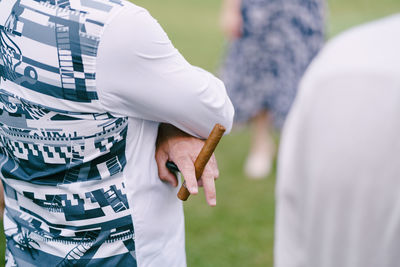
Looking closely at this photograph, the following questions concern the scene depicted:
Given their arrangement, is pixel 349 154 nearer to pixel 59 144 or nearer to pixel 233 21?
pixel 59 144

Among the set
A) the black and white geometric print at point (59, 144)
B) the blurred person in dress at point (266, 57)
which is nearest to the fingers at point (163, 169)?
the black and white geometric print at point (59, 144)

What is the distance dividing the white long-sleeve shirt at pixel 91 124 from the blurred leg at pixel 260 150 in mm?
2615

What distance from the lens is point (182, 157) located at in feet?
4.52

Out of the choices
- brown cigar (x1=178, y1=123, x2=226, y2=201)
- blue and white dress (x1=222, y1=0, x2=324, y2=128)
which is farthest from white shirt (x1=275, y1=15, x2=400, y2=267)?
blue and white dress (x1=222, y1=0, x2=324, y2=128)

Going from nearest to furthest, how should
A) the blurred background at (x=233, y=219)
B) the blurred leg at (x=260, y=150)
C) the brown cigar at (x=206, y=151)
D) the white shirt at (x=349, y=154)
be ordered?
the white shirt at (x=349, y=154) < the brown cigar at (x=206, y=151) < the blurred background at (x=233, y=219) < the blurred leg at (x=260, y=150)

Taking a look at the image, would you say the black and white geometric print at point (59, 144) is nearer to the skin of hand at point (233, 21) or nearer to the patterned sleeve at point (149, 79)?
the patterned sleeve at point (149, 79)

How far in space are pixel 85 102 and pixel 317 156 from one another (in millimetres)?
567

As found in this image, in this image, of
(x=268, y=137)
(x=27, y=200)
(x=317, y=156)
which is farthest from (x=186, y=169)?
(x=268, y=137)

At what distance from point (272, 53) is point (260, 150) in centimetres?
74

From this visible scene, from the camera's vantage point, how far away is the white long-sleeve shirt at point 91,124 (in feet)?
3.80

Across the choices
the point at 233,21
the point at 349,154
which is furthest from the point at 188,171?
the point at 233,21

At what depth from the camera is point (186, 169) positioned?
4.44ft

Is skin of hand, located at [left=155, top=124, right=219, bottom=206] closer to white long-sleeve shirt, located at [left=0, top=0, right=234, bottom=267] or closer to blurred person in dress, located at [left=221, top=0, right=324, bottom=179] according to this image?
white long-sleeve shirt, located at [left=0, top=0, right=234, bottom=267]

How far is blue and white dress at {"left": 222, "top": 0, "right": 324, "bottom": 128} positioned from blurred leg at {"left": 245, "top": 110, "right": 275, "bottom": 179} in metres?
0.11
